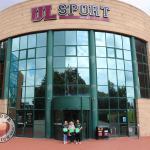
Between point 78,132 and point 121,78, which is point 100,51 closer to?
point 121,78

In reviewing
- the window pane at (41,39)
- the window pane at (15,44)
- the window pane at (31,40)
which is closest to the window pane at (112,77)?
the window pane at (41,39)

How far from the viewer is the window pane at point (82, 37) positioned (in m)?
25.1

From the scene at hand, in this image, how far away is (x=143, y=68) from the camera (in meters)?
28.0

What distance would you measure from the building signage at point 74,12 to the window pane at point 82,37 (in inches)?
60.9

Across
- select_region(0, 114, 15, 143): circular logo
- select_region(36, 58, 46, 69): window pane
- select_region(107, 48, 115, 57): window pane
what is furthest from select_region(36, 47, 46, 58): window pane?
select_region(0, 114, 15, 143): circular logo

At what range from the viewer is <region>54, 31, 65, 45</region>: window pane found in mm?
25156

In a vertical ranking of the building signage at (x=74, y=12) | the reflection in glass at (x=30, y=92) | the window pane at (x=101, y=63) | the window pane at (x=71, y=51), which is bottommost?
the reflection in glass at (x=30, y=92)

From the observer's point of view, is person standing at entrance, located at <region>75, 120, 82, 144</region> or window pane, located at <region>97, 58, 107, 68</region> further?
window pane, located at <region>97, 58, 107, 68</region>

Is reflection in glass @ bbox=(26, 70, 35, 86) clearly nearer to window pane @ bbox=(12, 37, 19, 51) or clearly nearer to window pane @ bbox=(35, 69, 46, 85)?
window pane @ bbox=(35, 69, 46, 85)

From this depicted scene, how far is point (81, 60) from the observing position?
80.7 feet

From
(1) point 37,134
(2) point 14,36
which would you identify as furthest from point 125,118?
(2) point 14,36

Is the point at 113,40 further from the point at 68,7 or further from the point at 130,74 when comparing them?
the point at 68,7

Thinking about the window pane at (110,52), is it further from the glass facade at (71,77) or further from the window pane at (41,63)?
the window pane at (41,63)

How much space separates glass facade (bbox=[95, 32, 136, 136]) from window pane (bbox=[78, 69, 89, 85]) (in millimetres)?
1091
